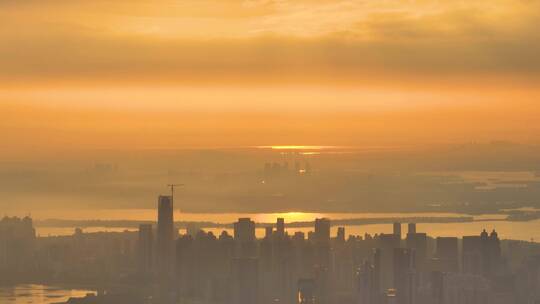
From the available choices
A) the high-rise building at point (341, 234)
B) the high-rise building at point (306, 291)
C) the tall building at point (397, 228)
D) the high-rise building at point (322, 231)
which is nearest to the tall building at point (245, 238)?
the high-rise building at point (322, 231)

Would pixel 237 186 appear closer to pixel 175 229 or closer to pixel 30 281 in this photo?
pixel 175 229

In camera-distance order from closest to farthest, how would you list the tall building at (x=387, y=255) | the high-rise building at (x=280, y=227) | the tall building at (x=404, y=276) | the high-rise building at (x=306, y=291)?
the tall building at (x=404, y=276), the tall building at (x=387, y=255), the high-rise building at (x=306, y=291), the high-rise building at (x=280, y=227)

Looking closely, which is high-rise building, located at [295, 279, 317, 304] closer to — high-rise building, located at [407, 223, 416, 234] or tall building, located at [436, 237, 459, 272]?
tall building, located at [436, 237, 459, 272]

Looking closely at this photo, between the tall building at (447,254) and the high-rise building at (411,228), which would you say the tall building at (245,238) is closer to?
the high-rise building at (411,228)

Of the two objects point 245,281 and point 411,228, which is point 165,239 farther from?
point 411,228

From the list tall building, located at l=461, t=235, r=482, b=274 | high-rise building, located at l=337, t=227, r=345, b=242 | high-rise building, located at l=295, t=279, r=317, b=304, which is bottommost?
high-rise building, located at l=295, t=279, r=317, b=304

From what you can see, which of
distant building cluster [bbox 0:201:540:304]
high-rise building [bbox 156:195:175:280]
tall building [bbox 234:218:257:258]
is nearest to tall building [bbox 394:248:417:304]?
distant building cluster [bbox 0:201:540:304]
